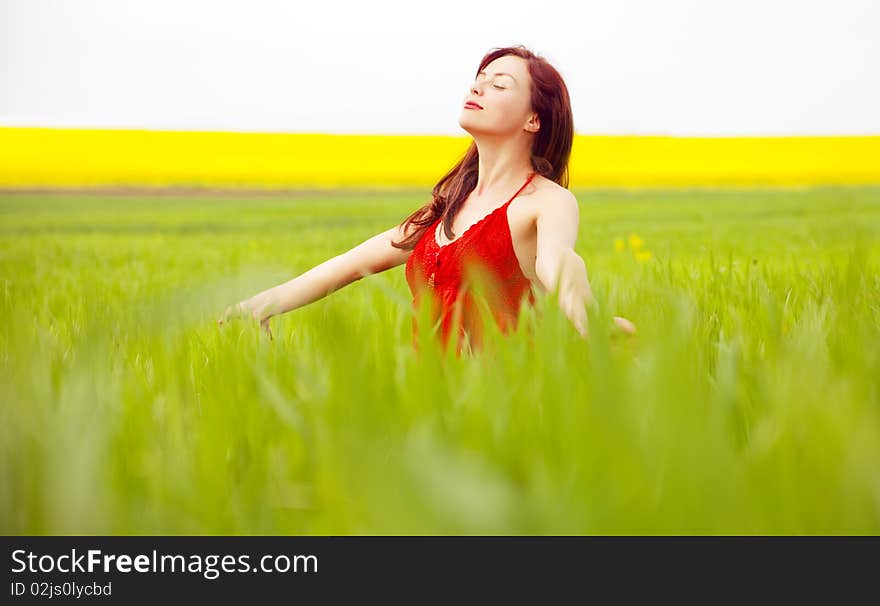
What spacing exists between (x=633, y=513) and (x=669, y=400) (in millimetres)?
62

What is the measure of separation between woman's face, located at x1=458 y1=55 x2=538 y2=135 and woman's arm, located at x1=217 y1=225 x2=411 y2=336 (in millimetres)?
334

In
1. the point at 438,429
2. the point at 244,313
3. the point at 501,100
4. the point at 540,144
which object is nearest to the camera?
the point at 438,429

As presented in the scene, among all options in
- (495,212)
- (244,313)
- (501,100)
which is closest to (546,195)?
(495,212)

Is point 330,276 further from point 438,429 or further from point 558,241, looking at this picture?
point 438,429

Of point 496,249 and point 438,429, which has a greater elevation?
point 496,249

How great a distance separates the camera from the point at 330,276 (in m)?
1.98

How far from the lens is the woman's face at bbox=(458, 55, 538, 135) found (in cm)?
193

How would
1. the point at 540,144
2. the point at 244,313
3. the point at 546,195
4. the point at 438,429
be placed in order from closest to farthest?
the point at 438,429, the point at 244,313, the point at 546,195, the point at 540,144

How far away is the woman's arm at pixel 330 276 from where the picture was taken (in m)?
1.87

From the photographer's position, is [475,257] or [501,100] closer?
[475,257]

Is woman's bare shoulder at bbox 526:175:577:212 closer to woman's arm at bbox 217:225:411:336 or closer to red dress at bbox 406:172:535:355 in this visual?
red dress at bbox 406:172:535:355

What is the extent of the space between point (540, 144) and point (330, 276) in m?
0.56

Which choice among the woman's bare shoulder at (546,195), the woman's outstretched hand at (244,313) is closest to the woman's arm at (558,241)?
the woman's bare shoulder at (546,195)
